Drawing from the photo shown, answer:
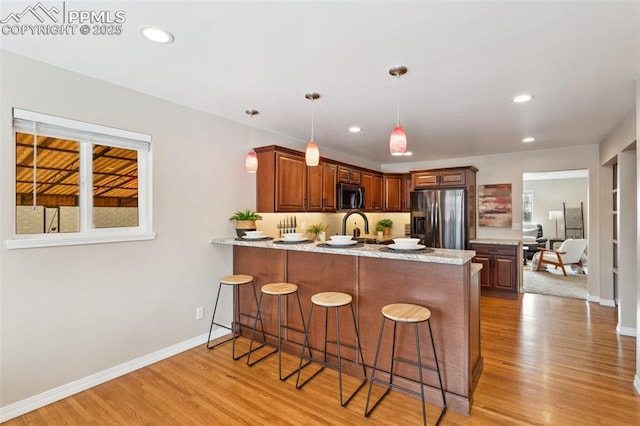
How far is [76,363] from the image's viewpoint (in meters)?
2.42

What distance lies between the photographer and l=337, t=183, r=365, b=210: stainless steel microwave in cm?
488

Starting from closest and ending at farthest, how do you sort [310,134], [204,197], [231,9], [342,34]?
[231,9] < [342,34] < [204,197] < [310,134]

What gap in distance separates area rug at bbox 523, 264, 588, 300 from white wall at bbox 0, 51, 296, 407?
544 centimetres

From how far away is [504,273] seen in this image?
16.8 feet

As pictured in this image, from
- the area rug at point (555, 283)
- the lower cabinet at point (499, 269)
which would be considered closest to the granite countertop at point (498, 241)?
the lower cabinet at point (499, 269)

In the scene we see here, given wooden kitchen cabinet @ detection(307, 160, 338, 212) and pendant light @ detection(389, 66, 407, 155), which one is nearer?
pendant light @ detection(389, 66, 407, 155)

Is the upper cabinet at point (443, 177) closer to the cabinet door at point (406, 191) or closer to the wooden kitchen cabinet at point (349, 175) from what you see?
the cabinet door at point (406, 191)

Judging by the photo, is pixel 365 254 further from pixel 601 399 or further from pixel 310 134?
pixel 310 134

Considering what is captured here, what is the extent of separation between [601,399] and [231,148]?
4024mm

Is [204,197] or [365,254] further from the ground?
[204,197]

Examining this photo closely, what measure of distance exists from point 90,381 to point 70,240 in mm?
1156

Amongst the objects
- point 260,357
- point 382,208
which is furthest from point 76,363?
point 382,208

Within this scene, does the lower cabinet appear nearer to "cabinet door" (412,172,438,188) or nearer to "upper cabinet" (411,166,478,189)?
"upper cabinet" (411,166,478,189)

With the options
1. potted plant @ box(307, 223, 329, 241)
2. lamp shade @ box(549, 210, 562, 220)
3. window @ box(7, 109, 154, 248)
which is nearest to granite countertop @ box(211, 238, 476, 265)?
window @ box(7, 109, 154, 248)
